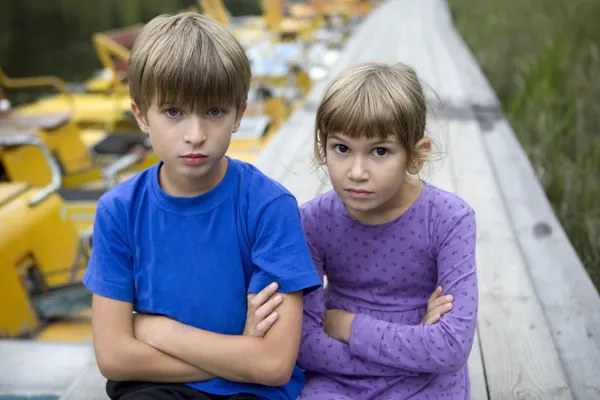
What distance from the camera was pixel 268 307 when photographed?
129 centimetres

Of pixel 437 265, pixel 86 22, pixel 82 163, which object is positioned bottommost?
pixel 86 22

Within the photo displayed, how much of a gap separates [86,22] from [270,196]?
13753 mm

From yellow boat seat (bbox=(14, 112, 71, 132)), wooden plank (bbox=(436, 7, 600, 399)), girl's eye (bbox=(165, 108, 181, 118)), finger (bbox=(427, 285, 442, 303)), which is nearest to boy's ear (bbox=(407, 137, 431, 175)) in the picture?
finger (bbox=(427, 285, 442, 303))

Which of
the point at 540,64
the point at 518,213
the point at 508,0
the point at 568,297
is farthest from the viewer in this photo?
the point at 508,0

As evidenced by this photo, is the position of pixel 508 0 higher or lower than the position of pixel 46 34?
higher

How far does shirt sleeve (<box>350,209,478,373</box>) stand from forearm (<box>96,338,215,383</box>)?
1.09 feet

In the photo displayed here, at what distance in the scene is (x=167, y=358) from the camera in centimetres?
130

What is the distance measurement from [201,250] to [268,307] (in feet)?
0.52

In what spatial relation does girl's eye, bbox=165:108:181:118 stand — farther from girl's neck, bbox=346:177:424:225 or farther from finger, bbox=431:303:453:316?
finger, bbox=431:303:453:316

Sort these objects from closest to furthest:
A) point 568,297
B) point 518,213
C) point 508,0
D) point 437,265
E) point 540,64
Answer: point 437,265 → point 568,297 → point 518,213 → point 540,64 → point 508,0

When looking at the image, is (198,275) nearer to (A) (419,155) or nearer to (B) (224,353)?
(B) (224,353)

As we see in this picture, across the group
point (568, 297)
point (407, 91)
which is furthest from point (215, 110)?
point (568, 297)

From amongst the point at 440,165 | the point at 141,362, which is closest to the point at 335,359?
the point at 141,362

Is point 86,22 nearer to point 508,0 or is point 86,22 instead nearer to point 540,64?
point 508,0
